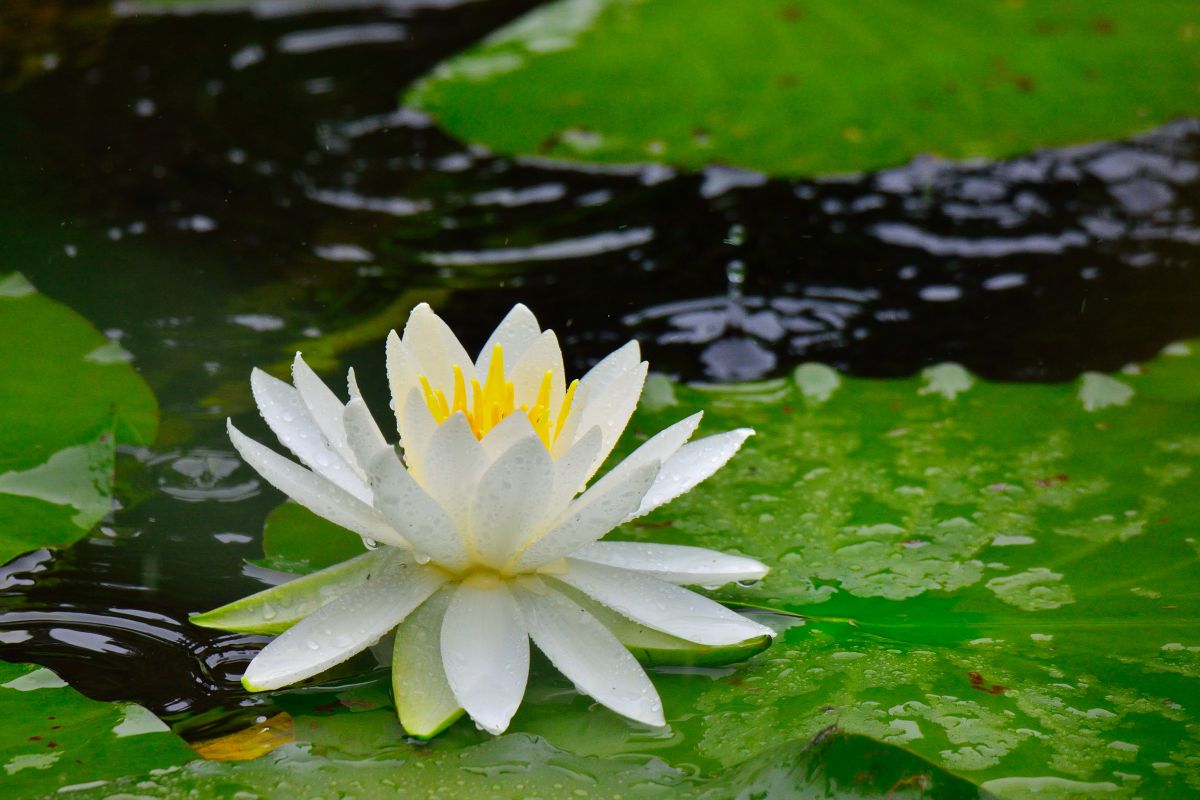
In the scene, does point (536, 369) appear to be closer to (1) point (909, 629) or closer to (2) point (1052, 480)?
(1) point (909, 629)

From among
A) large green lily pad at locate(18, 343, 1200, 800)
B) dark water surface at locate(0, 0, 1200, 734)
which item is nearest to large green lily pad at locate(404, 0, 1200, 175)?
dark water surface at locate(0, 0, 1200, 734)

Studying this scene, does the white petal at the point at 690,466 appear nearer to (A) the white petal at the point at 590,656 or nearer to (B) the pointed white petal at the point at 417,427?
(A) the white petal at the point at 590,656

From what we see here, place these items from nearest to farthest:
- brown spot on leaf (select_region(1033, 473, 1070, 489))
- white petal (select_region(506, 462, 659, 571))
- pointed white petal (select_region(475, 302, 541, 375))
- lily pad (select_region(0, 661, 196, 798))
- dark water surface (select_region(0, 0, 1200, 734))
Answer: lily pad (select_region(0, 661, 196, 798)) → white petal (select_region(506, 462, 659, 571)) → pointed white petal (select_region(475, 302, 541, 375)) → brown spot on leaf (select_region(1033, 473, 1070, 489)) → dark water surface (select_region(0, 0, 1200, 734))

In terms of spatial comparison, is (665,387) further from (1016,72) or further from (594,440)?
(1016,72)

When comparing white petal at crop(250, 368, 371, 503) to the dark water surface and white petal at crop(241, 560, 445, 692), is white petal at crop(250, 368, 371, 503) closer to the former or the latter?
white petal at crop(241, 560, 445, 692)

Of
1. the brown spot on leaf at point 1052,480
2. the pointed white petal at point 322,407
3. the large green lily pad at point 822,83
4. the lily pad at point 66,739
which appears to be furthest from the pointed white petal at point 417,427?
the large green lily pad at point 822,83

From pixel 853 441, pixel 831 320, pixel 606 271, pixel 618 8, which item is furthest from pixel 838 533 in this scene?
pixel 618 8

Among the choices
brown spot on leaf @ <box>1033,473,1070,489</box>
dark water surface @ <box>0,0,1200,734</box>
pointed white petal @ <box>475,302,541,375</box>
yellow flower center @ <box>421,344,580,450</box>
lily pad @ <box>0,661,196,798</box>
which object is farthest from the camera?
dark water surface @ <box>0,0,1200,734</box>
